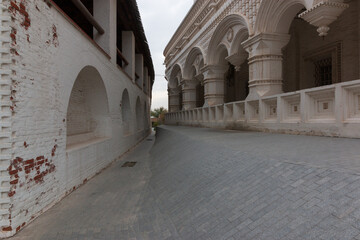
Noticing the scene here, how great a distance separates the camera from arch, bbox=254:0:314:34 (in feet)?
20.5

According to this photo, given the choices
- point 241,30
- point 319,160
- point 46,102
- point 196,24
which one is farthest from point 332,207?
point 196,24

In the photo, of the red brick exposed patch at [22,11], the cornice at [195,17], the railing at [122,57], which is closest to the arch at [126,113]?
the railing at [122,57]

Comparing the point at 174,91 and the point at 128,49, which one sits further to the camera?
the point at 174,91

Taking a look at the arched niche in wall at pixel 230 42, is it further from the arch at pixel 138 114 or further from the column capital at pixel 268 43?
the arch at pixel 138 114

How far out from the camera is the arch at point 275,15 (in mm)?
6261

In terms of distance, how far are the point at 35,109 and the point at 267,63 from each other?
6839 millimetres

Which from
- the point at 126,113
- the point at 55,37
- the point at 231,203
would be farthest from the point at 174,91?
the point at 231,203

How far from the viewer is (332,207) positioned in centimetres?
145

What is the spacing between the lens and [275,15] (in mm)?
6500

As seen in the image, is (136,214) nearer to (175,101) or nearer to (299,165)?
(299,165)

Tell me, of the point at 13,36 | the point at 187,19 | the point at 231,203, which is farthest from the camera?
the point at 187,19

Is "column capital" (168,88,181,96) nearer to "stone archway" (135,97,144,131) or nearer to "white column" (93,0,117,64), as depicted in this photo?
"stone archway" (135,97,144,131)

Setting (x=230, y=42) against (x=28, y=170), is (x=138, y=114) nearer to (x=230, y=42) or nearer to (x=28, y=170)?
(x=230, y=42)

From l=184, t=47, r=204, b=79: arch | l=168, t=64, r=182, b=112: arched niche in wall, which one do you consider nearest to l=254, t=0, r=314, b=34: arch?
l=184, t=47, r=204, b=79: arch
